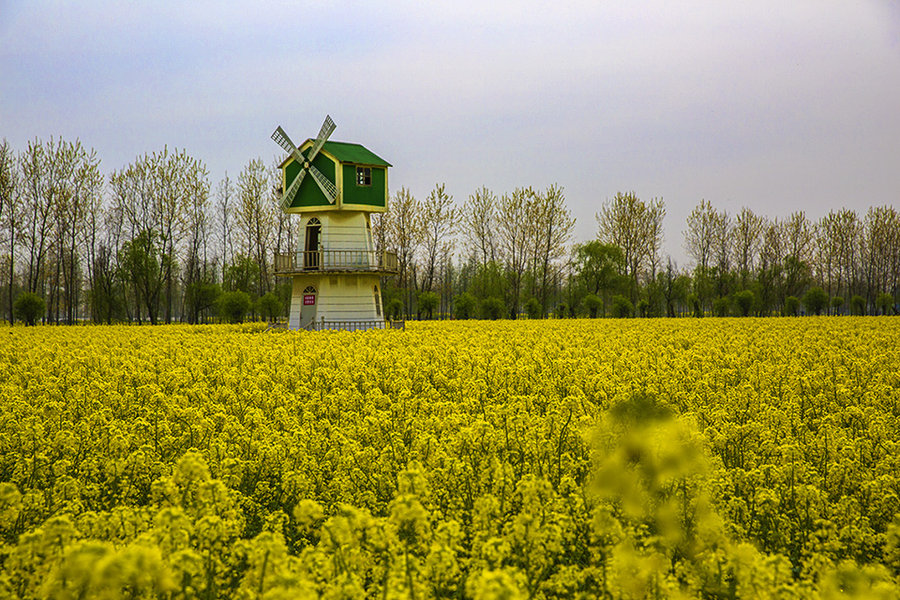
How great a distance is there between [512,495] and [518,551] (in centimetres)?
76

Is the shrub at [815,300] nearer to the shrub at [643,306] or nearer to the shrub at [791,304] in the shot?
the shrub at [791,304]

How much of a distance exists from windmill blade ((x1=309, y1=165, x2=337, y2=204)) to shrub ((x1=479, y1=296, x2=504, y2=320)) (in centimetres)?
2379

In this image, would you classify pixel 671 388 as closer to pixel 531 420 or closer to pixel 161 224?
pixel 531 420

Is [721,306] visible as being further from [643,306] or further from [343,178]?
[343,178]

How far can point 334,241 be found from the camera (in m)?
32.6

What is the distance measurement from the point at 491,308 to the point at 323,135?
78.3 feet

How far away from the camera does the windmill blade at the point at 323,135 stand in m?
33.3

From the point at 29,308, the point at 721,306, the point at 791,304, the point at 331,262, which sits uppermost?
the point at 331,262

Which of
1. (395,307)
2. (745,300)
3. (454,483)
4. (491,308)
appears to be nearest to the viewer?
(454,483)

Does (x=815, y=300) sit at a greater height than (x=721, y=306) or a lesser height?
greater

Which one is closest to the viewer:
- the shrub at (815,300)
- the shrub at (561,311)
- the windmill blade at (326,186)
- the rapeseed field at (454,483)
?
the rapeseed field at (454,483)

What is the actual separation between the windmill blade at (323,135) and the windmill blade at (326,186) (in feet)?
3.81

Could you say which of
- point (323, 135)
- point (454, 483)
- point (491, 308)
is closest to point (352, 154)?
point (323, 135)

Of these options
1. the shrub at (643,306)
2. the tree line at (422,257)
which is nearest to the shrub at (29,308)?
the tree line at (422,257)
